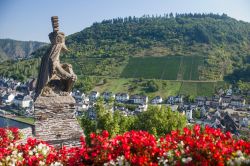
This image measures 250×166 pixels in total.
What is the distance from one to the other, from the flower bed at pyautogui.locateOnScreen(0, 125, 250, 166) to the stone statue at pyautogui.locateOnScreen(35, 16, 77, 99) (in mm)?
3092

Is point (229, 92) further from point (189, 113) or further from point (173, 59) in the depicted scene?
point (173, 59)

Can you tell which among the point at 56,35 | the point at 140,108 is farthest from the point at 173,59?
the point at 56,35

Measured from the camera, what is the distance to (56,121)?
10766 millimetres

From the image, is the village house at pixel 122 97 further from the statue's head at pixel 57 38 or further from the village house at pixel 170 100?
the statue's head at pixel 57 38

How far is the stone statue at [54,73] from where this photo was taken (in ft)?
36.4

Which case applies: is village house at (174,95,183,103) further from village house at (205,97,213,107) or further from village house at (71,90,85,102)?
village house at (71,90,85,102)

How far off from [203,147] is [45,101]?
19.5 ft

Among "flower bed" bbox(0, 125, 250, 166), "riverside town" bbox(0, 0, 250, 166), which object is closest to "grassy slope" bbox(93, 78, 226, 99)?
"riverside town" bbox(0, 0, 250, 166)

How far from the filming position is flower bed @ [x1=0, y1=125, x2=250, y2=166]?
6.07 meters

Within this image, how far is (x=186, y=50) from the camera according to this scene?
169 m

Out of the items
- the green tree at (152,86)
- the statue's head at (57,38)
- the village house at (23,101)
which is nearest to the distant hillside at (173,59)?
the green tree at (152,86)

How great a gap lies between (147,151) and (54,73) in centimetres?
522

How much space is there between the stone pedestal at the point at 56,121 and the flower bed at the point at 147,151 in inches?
88.8

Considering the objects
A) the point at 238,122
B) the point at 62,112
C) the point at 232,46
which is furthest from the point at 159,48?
the point at 62,112
